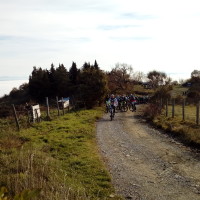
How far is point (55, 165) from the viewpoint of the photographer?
8492 millimetres

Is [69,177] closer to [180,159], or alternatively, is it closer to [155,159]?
[155,159]

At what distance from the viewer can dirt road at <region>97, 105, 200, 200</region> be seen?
23.6 ft

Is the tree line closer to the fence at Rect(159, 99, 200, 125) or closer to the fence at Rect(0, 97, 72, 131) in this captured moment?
the fence at Rect(159, 99, 200, 125)

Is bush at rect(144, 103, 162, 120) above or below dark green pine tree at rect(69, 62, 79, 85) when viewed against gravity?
below

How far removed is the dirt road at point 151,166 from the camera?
720cm

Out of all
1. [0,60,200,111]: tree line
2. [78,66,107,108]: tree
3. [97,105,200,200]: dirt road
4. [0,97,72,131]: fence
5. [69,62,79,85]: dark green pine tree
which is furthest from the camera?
[69,62,79,85]: dark green pine tree

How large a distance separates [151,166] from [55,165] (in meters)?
3.31

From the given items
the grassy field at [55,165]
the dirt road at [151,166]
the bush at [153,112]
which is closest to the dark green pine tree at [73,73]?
the bush at [153,112]

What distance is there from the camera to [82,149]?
37.7 ft

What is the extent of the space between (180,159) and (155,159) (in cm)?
92

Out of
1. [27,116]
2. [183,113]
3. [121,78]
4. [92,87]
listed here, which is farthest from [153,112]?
[121,78]

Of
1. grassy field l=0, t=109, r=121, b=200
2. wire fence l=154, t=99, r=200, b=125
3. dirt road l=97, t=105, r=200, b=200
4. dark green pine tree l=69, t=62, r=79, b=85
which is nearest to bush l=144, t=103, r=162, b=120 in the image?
wire fence l=154, t=99, r=200, b=125

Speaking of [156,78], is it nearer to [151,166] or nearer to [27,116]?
[27,116]

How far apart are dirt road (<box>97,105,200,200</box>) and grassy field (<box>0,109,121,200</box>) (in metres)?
0.54
